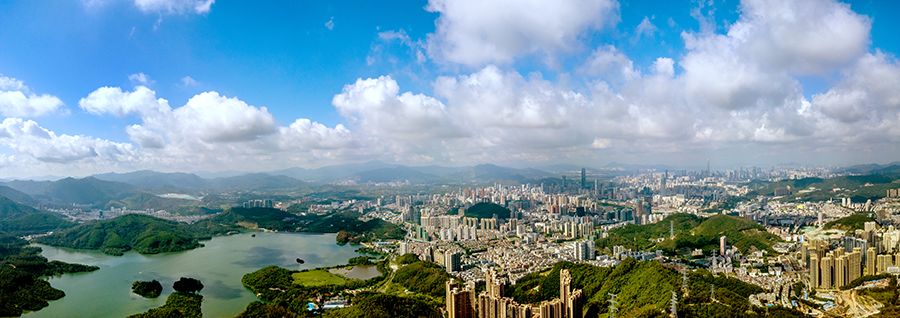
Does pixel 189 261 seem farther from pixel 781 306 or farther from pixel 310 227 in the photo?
pixel 781 306

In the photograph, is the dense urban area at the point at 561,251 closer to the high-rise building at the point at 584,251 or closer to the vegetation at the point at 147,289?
the high-rise building at the point at 584,251

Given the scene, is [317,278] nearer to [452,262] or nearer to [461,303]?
[452,262]

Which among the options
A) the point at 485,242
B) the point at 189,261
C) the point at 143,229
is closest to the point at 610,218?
the point at 485,242

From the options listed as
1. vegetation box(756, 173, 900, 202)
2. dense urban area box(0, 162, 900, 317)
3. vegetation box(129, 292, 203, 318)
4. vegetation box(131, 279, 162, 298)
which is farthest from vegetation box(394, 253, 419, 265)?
vegetation box(756, 173, 900, 202)

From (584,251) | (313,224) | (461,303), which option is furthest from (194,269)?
(584,251)

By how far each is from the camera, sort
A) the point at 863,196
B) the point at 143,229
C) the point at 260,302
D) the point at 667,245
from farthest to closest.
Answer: the point at 863,196 → the point at 143,229 → the point at 667,245 → the point at 260,302

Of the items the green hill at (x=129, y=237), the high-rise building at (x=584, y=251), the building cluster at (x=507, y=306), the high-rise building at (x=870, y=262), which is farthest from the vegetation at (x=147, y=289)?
the high-rise building at (x=870, y=262)

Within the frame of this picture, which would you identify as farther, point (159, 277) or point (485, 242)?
point (485, 242)
